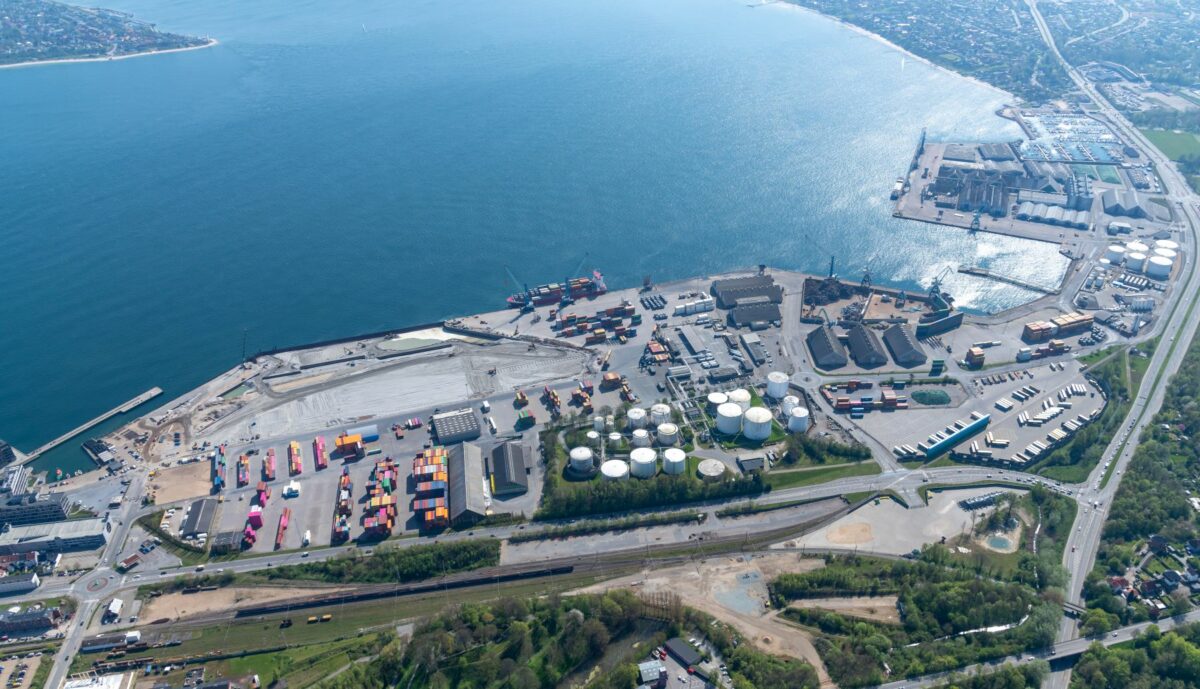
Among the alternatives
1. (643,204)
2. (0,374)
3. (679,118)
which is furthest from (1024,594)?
(679,118)

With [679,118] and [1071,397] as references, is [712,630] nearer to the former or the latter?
[1071,397]

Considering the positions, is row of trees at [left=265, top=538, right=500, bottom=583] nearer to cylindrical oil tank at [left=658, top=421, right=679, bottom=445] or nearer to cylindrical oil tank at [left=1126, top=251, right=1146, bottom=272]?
cylindrical oil tank at [left=658, top=421, right=679, bottom=445]

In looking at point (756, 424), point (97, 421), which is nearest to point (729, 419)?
point (756, 424)

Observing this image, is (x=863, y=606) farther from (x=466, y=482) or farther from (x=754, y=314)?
(x=754, y=314)

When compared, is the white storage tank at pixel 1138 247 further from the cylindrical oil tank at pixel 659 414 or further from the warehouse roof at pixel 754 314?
the cylindrical oil tank at pixel 659 414

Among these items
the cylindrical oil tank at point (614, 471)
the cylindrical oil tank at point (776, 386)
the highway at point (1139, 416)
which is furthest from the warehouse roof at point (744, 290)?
the highway at point (1139, 416)
